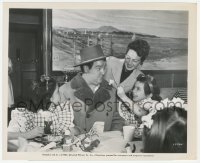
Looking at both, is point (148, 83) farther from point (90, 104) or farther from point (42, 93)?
point (42, 93)

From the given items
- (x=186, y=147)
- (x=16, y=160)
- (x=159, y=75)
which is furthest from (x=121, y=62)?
(x=16, y=160)

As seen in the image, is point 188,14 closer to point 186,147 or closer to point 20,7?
point 186,147

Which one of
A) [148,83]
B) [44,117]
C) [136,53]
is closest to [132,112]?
[148,83]

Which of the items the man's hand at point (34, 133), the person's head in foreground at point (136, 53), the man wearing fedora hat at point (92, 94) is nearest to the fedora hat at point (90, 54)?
the man wearing fedora hat at point (92, 94)

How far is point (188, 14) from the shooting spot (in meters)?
1.30

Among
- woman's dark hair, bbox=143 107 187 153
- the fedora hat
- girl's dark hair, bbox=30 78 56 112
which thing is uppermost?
the fedora hat

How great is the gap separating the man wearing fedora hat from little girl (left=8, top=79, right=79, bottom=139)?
3 cm

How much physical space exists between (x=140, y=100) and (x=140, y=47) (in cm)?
22

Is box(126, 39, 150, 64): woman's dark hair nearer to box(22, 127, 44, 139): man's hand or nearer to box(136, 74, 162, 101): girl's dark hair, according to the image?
box(136, 74, 162, 101): girl's dark hair

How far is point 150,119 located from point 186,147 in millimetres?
188

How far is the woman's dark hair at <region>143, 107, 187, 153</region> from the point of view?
130 centimetres

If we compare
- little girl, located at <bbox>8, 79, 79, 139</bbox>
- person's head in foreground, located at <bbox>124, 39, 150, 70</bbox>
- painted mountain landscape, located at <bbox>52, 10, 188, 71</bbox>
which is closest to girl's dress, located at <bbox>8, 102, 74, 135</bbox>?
little girl, located at <bbox>8, 79, 79, 139</bbox>

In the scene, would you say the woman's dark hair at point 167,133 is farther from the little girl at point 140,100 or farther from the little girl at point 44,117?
the little girl at point 44,117
